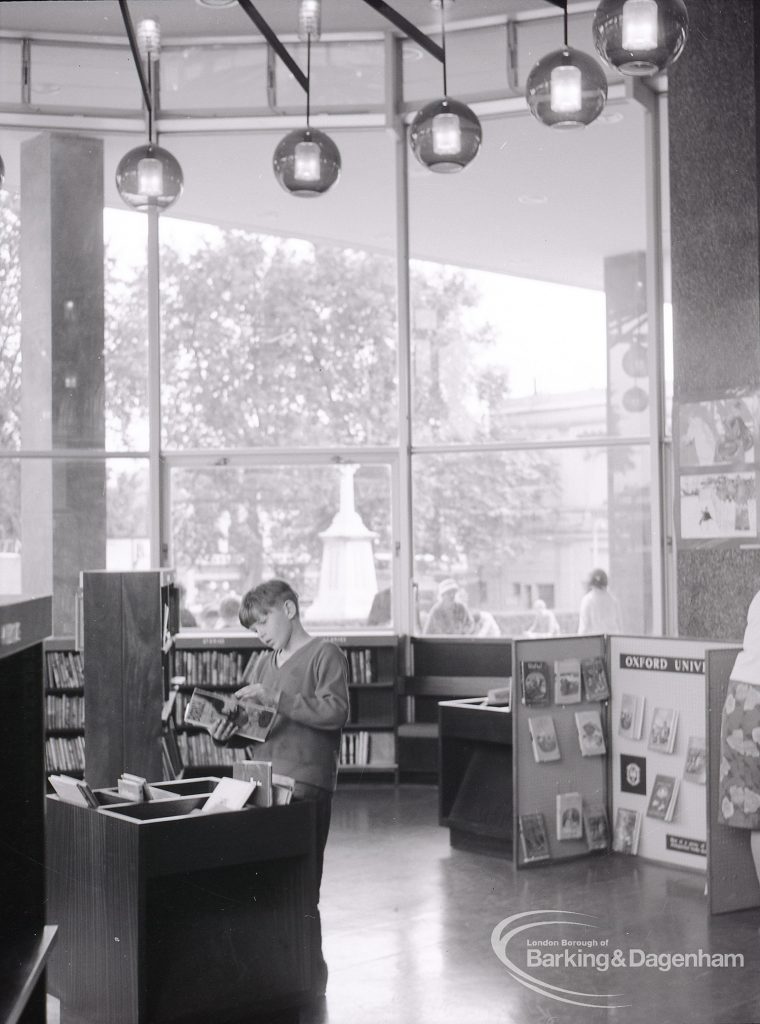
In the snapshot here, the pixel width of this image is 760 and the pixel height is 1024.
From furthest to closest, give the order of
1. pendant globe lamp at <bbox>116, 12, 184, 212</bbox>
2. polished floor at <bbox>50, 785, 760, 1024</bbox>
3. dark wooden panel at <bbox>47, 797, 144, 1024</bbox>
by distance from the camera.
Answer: pendant globe lamp at <bbox>116, 12, 184, 212</bbox>, polished floor at <bbox>50, 785, 760, 1024</bbox>, dark wooden panel at <bbox>47, 797, 144, 1024</bbox>

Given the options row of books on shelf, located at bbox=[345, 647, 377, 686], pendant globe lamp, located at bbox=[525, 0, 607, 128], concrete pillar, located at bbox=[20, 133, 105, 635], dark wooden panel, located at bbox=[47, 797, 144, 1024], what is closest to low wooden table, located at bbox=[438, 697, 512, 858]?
row of books on shelf, located at bbox=[345, 647, 377, 686]

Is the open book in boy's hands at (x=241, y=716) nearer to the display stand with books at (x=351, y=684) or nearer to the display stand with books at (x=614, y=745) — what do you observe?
the display stand with books at (x=614, y=745)

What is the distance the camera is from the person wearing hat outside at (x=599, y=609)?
9562 millimetres

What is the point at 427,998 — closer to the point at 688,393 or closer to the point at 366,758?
the point at 688,393

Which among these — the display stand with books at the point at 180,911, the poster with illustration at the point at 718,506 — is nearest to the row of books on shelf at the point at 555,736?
the poster with illustration at the point at 718,506

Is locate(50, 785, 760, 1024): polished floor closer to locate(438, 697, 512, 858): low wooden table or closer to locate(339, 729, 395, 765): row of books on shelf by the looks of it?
locate(438, 697, 512, 858): low wooden table

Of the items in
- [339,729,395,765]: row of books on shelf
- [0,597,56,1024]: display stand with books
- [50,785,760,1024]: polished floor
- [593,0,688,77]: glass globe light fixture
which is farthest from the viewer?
[339,729,395,765]: row of books on shelf

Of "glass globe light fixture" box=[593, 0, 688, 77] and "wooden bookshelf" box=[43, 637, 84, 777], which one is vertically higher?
Answer: "glass globe light fixture" box=[593, 0, 688, 77]

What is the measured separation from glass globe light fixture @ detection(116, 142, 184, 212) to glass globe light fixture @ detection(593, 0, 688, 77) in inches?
75.9

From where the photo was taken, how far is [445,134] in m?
4.41

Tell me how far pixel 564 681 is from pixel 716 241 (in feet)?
8.73

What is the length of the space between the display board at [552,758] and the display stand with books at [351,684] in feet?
9.67

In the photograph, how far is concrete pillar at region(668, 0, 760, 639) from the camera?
22.2 feet

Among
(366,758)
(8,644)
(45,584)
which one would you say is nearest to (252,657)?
(366,758)
